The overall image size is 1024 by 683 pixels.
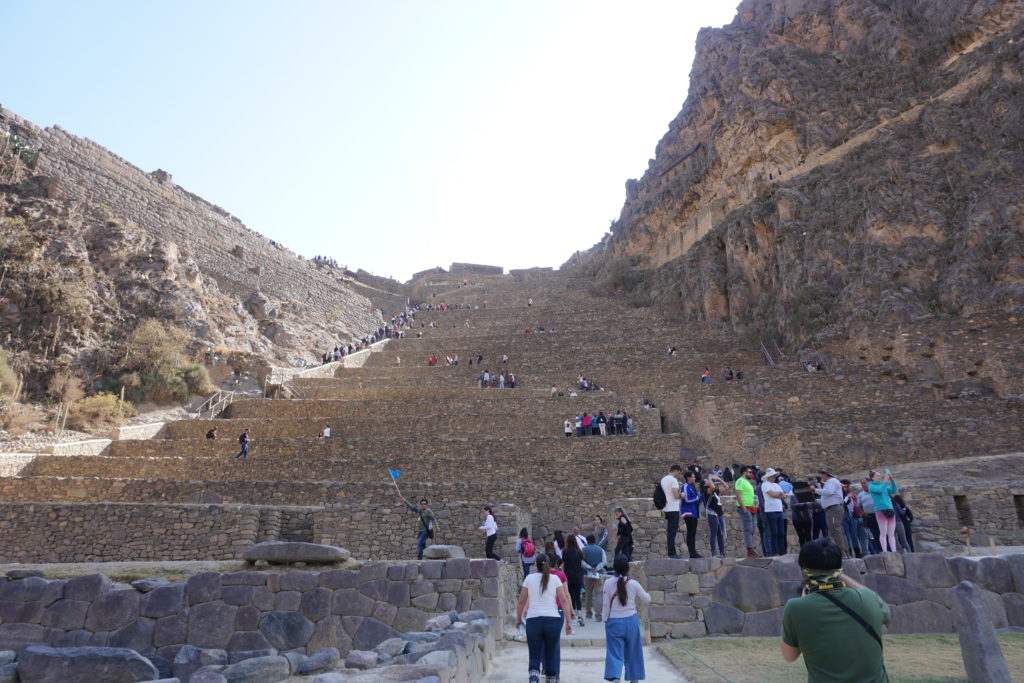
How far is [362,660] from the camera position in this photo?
5.70 metres

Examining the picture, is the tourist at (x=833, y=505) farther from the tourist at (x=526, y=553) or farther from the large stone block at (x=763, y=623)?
the tourist at (x=526, y=553)

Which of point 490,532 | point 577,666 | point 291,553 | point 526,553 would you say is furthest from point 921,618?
point 291,553

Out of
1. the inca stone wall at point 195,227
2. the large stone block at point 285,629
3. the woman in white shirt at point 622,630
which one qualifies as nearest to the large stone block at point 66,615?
the large stone block at point 285,629

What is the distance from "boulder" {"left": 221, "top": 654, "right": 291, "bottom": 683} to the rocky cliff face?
22.6 m

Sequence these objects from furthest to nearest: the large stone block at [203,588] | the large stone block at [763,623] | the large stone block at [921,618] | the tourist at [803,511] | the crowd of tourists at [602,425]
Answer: the crowd of tourists at [602,425]
the tourist at [803,511]
the large stone block at [203,588]
the large stone block at [763,623]
the large stone block at [921,618]

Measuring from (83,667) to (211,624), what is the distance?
74.5 inches

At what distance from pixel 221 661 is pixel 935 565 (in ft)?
27.3

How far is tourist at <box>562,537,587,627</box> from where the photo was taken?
33.3 ft

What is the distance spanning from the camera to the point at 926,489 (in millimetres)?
11594

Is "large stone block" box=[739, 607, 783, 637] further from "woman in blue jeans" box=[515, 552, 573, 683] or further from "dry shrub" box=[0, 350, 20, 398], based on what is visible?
"dry shrub" box=[0, 350, 20, 398]

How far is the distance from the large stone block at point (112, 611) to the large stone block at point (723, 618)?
7193 millimetres

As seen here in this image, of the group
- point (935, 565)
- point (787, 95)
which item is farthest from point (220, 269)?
point (935, 565)

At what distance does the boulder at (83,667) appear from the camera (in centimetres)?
650

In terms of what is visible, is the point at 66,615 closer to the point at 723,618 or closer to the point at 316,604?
the point at 316,604
